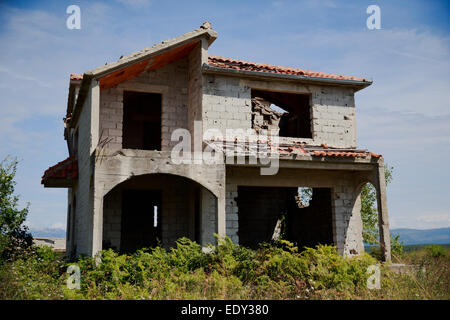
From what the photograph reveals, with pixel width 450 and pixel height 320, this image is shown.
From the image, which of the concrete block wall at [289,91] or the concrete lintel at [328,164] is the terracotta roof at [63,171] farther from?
the concrete lintel at [328,164]

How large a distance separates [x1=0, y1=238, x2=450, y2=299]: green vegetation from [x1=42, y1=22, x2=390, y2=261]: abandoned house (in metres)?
1.25

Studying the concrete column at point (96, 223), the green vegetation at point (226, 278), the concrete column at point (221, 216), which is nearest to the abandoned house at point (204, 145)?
the concrete column at point (221, 216)

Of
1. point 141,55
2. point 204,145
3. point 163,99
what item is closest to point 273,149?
point 204,145

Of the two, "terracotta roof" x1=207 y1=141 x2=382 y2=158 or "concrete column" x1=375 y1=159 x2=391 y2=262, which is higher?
"terracotta roof" x1=207 y1=141 x2=382 y2=158

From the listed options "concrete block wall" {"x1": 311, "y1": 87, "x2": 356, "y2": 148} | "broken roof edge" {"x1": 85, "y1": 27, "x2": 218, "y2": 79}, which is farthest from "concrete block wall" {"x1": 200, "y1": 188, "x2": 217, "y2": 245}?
"concrete block wall" {"x1": 311, "y1": 87, "x2": 356, "y2": 148}

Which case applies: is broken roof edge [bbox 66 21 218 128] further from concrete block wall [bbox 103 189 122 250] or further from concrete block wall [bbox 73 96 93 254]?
concrete block wall [bbox 103 189 122 250]

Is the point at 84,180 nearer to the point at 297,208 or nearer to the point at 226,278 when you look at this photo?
the point at 226,278

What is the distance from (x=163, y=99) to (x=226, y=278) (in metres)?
6.94

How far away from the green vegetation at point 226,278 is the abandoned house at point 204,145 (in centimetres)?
125

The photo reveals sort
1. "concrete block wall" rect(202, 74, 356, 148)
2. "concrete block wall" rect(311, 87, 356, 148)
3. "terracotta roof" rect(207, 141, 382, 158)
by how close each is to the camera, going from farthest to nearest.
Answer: "concrete block wall" rect(311, 87, 356, 148)
"concrete block wall" rect(202, 74, 356, 148)
"terracotta roof" rect(207, 141, 382, 158)

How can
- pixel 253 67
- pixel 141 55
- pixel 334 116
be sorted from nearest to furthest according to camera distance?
pixel 141 55
pixel 253 67
pixel 334 116

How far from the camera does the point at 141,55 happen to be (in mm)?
11953

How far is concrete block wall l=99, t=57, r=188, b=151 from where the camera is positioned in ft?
42.5
